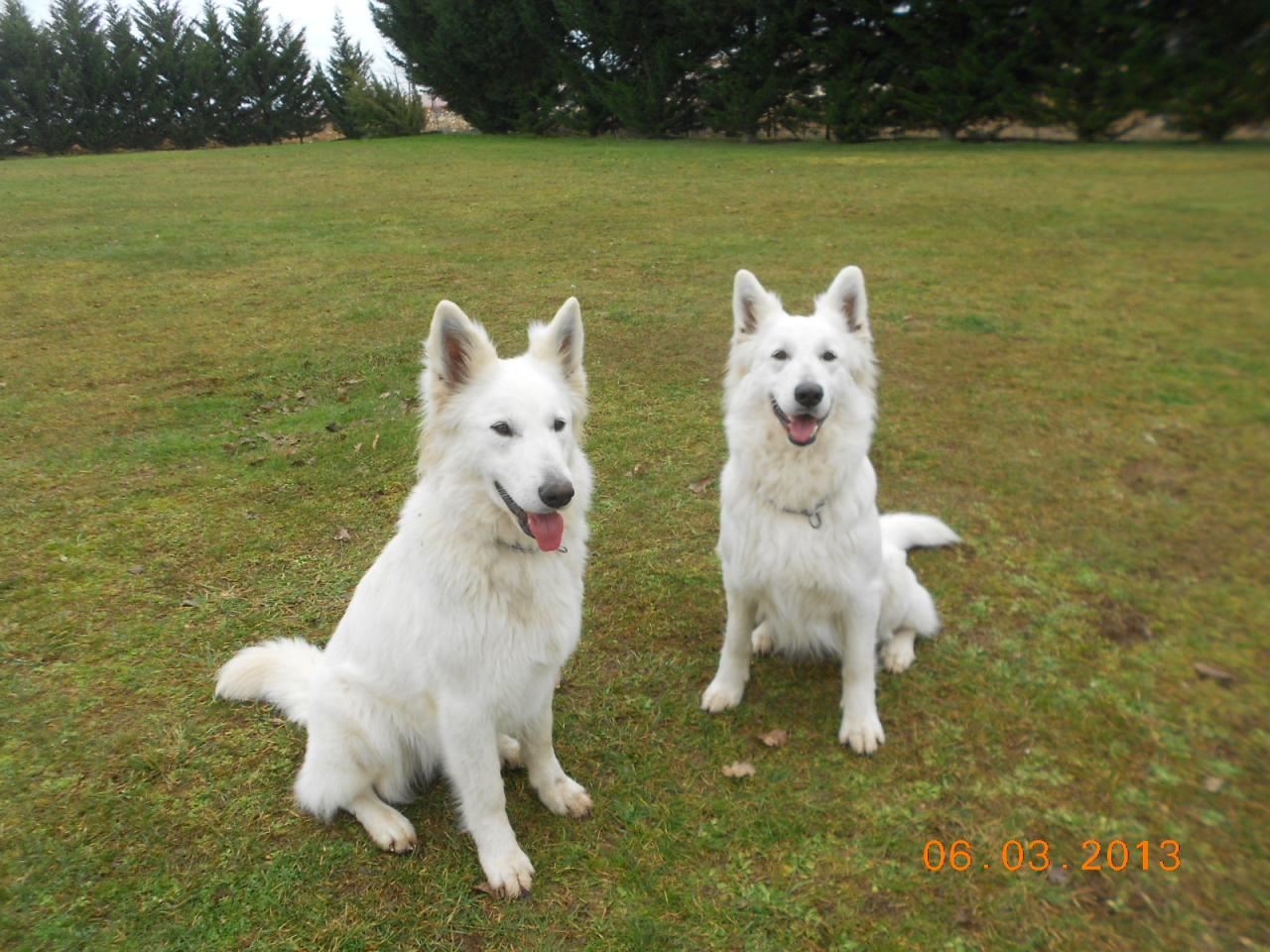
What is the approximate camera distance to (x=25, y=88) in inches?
1164

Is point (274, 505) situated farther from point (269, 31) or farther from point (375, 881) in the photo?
point (269, 31)

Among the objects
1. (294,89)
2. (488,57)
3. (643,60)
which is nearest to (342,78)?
(294,89)

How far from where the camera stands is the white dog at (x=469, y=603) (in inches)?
96.2

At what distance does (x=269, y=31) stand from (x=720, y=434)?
38.0 meters

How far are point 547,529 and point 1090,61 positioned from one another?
1.86 m

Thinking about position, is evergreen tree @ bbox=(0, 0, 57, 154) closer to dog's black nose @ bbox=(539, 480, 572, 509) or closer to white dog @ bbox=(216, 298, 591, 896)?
white dog @ bbox=(216, 298, 591, 896)

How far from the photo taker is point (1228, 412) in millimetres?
823

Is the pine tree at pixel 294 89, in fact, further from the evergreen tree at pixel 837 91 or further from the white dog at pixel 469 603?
the white dog at pixel 469 603

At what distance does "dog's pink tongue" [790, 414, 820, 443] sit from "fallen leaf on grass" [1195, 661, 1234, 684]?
208 cm

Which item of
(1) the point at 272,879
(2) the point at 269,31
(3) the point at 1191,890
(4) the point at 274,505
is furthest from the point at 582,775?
(2) the point at 269,31

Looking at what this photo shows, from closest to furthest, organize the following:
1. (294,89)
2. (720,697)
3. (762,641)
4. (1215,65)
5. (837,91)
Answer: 1. (1215,65)
2. (720,697)
3. (762,641)
4. (837,91)
5. (294,89)

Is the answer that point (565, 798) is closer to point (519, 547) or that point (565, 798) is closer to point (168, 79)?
point (519, 547)

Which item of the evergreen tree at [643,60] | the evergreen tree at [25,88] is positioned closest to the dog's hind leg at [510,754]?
the evergreen tree at [643,60]
